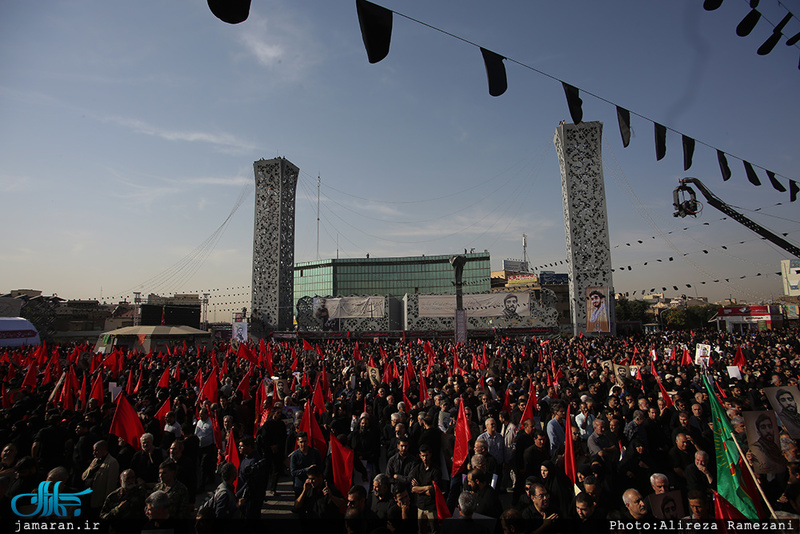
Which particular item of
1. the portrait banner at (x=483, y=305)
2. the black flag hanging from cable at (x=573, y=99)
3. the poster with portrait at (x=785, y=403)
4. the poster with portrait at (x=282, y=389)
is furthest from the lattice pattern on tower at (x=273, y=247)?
the poster with portrait at (x=785, y=403)

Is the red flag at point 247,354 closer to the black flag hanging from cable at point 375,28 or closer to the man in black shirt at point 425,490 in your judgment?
Result: the man in black shirt at point 425,490

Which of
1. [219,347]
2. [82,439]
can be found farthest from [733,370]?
[219,347]

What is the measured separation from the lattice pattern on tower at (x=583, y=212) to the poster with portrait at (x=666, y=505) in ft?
140

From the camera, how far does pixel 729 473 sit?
4.42 metres

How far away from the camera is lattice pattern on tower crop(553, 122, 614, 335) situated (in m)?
45.4

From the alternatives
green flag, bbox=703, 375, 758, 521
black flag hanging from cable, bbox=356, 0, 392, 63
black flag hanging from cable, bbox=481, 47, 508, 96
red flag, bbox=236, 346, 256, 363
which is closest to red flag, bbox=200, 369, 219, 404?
black flag hanging from cable, bbox=356, 0, 392, 63

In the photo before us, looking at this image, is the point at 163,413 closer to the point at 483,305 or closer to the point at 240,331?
the point at 240,331

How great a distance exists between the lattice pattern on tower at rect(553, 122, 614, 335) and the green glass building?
42370 mm

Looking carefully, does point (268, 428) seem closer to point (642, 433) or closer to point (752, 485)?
point (642, 433)

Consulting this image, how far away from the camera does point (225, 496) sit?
4.38m

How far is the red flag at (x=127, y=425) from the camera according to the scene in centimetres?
704

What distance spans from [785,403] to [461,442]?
5317mm

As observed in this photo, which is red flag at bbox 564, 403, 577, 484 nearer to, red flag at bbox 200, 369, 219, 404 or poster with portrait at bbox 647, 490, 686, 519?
poster with portrait at bbox 647, 490, 686, 519

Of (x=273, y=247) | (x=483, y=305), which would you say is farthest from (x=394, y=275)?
(x=483, y=305)
